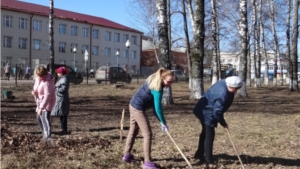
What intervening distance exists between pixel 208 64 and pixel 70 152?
62.0m

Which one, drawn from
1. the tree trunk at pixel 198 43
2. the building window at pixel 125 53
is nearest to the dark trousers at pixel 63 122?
the tree trunk at pixel 198 43

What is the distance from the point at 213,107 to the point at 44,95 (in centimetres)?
297

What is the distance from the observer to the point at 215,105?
5.65 metres

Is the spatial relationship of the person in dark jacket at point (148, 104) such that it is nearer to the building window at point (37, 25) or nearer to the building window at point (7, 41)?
the building window at point (7, 41)

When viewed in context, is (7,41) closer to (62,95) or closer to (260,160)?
(62,95)

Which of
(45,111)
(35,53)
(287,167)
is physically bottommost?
(287,167)

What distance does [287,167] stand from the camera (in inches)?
247

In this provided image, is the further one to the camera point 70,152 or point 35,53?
point 35,53

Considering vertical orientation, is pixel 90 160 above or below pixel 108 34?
below

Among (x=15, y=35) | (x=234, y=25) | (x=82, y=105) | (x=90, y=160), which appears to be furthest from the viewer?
(x=15, y=35)

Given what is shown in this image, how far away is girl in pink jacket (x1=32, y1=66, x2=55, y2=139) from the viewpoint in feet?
22.9

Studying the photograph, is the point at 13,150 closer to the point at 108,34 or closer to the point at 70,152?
the point at 70,152

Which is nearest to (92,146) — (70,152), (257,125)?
(70,152)

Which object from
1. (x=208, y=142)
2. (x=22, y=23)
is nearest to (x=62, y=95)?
(x=208, y=142)
